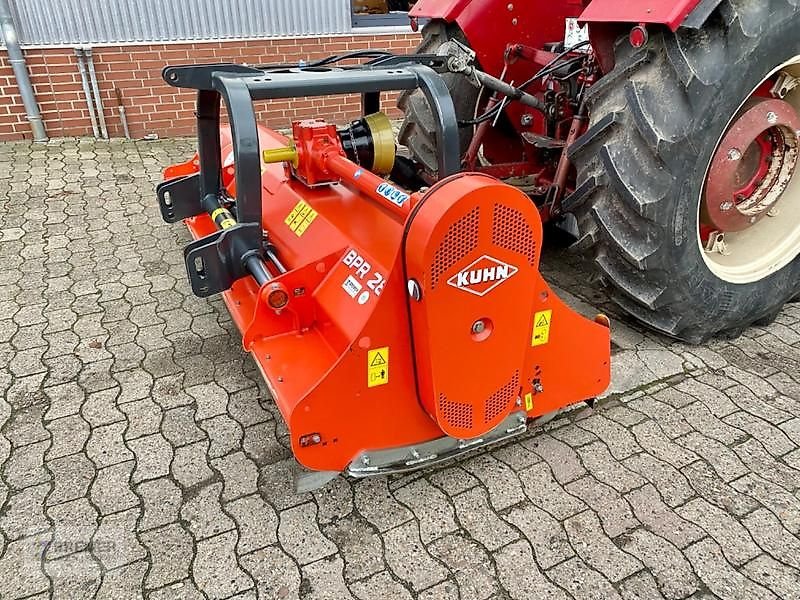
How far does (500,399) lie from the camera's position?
6.42 feet

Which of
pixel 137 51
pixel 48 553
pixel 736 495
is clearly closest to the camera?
pixel 48 553

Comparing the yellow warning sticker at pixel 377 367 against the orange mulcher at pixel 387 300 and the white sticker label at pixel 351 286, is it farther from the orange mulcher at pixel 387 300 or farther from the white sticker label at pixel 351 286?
the white sticker label at pixel 351 286

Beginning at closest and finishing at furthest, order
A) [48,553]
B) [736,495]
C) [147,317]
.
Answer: [48,553], [736,495], [147,317]

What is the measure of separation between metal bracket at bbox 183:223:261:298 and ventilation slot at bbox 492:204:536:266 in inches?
35.1

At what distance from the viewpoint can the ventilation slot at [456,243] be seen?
1.64 metres

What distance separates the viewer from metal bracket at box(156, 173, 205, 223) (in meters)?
3.26

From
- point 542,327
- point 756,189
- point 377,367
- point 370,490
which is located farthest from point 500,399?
point 756,189

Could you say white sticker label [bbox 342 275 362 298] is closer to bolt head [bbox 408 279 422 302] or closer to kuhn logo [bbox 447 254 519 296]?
bolt head [bbox 408 279 422 302]

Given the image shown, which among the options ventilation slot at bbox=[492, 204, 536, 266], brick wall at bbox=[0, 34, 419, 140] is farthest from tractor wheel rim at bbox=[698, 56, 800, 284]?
brick wall at bbox=[0, 34, 419, 140]

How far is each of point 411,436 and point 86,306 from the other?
2099 millimetres

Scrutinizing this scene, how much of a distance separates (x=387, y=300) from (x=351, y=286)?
244 millimetres

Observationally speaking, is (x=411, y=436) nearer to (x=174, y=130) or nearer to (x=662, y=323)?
(x=662, y=323)

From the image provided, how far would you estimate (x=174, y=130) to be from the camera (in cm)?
608

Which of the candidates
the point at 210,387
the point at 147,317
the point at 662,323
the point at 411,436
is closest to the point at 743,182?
the point at 662,323
